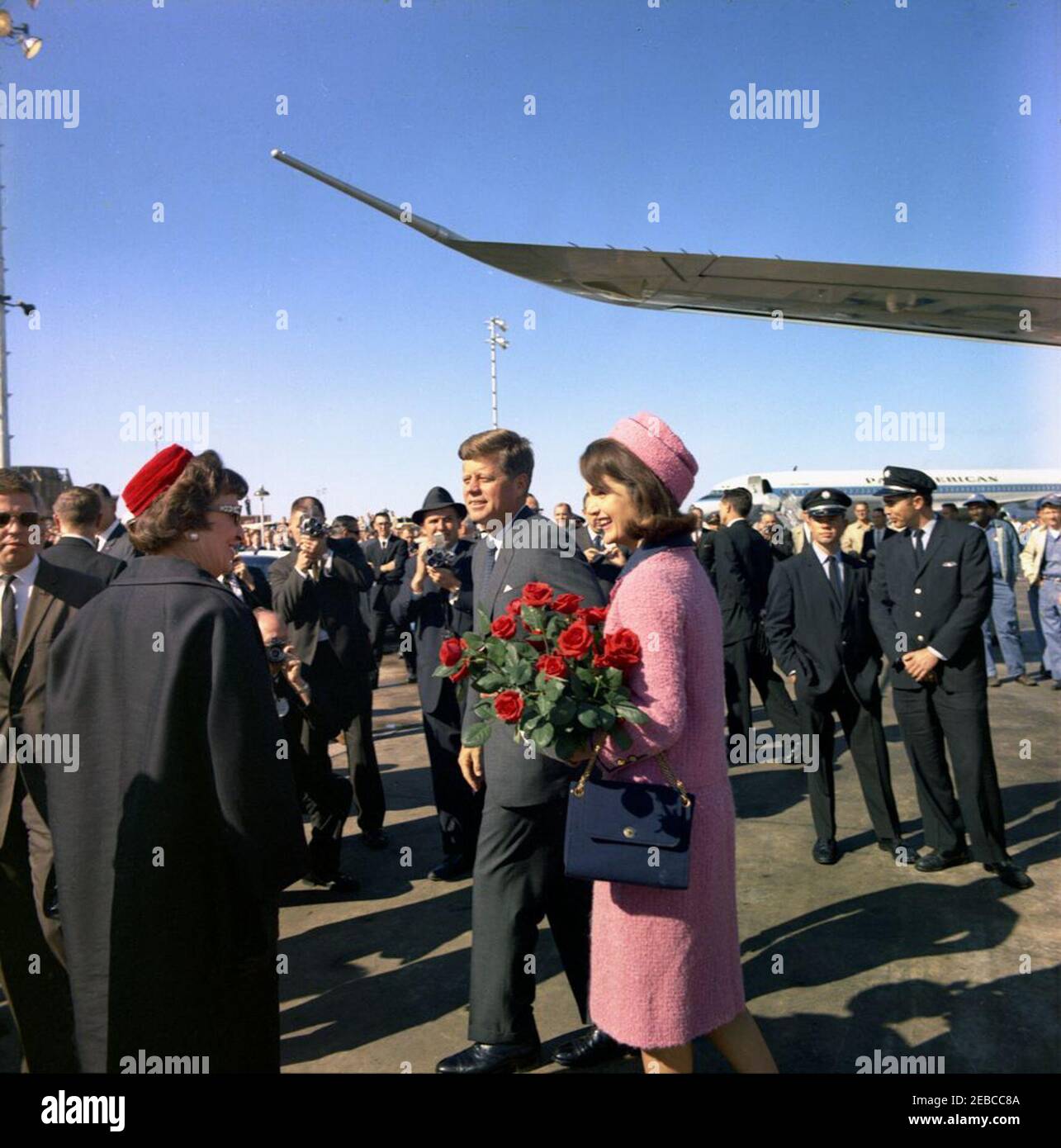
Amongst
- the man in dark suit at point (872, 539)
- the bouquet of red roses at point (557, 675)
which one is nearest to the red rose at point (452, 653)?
the bouquet of red roses at point (557, 675)

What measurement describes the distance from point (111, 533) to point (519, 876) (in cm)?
378

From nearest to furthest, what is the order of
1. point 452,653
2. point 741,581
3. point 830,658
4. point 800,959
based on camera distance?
point 452,653 → point 800,959 → point 830,658 → point 741,581

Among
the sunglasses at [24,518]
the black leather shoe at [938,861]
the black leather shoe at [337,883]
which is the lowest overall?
the black leather shoe at [337,883]

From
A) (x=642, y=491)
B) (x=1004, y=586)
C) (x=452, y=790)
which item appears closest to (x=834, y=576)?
(x=452, y=790)

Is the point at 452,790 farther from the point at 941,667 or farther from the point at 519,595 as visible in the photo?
the point at 941,667

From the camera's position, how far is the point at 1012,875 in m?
4.50

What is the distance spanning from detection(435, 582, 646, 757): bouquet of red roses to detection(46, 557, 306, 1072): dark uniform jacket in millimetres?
578

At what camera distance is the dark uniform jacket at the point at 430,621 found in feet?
16.8

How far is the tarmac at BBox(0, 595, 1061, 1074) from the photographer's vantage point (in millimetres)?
3170

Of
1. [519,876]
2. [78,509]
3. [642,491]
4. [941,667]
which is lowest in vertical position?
[519,876]

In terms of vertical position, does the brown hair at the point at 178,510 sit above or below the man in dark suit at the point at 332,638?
above

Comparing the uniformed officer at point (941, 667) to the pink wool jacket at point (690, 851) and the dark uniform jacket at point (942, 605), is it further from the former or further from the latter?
the pink wool jacket at point (690, 851)

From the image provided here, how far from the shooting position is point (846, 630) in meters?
5.18
